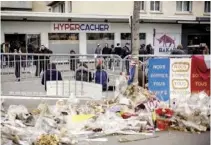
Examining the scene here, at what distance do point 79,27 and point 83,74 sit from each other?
625 inches

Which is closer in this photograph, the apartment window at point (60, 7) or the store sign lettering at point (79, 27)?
the store sign lettering at point (79, 27)

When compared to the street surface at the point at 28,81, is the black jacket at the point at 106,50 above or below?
above

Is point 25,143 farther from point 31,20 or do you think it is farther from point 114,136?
point 31,20

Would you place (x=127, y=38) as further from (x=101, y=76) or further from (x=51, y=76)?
(x=101, y=76)

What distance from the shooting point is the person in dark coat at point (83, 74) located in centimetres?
989

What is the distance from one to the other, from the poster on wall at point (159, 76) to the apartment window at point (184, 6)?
23691mm

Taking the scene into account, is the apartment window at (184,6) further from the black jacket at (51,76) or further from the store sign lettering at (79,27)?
the black jacket at (51,76)

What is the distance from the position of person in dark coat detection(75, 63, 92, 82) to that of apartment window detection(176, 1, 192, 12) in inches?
887

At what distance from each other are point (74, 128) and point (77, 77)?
446 cm

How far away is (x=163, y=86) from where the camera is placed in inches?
338

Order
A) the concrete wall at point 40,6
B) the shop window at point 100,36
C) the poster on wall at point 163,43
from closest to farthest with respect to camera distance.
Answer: the shop window at point 100,36, the poster on wall at point 163,43, the concrete wall at point 40,6

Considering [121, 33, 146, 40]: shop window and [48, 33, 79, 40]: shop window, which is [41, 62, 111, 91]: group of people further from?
[121, 33, 146, 40]: shop window

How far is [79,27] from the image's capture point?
25.7 metres

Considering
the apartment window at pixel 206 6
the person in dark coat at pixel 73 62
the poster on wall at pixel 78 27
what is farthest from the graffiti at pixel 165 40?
the person in dark coat at pixel 73 62
